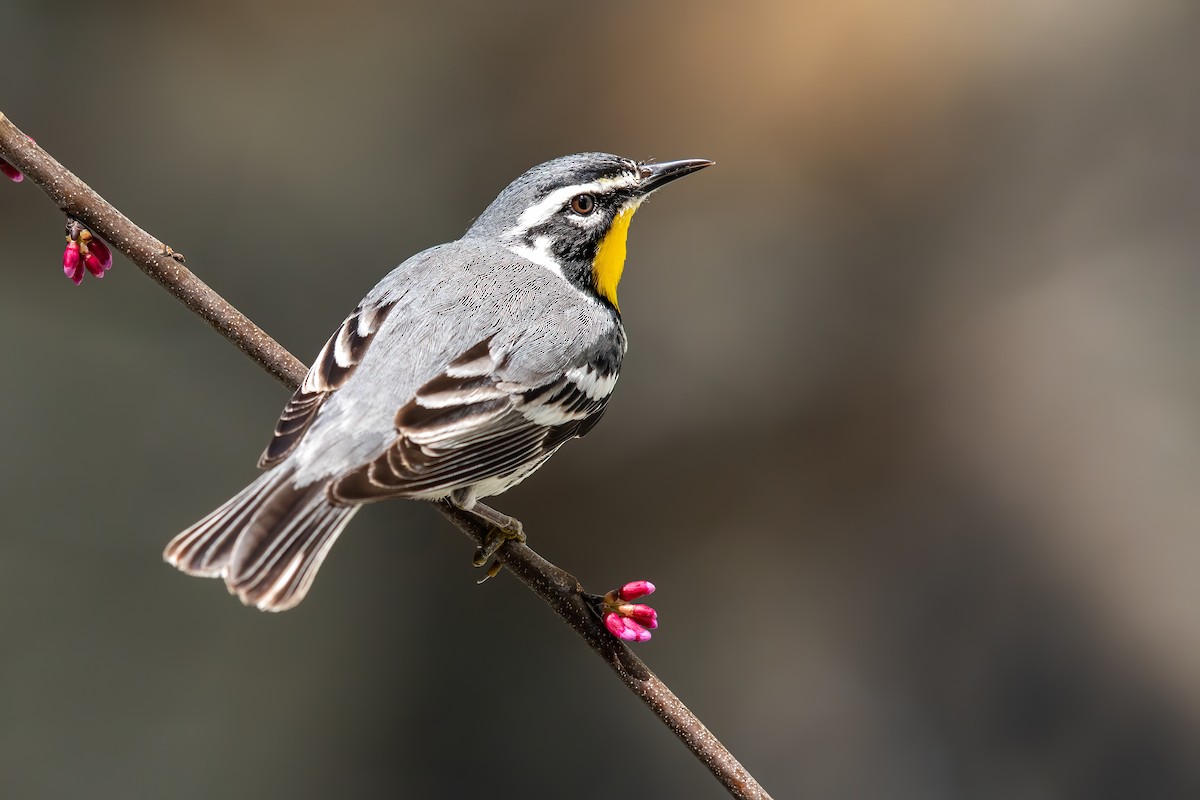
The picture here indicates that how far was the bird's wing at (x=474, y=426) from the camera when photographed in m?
3.60

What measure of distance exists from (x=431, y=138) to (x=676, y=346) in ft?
7.35

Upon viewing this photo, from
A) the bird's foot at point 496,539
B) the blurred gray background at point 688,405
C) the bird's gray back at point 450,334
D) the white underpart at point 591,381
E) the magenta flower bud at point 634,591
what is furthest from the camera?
the blurred gray background at point 688,405

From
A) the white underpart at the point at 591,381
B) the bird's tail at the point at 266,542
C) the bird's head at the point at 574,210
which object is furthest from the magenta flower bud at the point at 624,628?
the bird's head at the point at 574,210

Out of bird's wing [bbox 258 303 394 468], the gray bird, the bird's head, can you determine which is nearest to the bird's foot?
the gray bird

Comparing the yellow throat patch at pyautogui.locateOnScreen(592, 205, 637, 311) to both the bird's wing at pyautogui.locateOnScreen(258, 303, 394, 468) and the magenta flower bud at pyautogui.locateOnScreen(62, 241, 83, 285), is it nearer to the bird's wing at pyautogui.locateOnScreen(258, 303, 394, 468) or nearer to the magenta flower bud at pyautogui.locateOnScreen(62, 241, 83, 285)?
the bird's wing at pyautogui.locateOnScreen(258, 303, 394, 468)

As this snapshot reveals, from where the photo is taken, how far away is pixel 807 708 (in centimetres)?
777

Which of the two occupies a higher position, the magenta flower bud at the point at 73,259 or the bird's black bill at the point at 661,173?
the bird's black bill at the point at 661,173

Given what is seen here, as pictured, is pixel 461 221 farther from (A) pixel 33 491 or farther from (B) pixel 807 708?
(B) pixel 807 708

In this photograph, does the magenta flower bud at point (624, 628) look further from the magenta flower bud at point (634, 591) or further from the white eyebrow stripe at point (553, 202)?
the white eyebrow stripe at point (553, 202)

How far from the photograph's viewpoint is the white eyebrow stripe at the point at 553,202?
487 centimetres

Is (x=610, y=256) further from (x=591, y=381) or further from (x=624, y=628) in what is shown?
(x=624, y=628)

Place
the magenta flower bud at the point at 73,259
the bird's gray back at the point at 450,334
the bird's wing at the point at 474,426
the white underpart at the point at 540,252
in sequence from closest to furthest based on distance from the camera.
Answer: the bird's wing at the point at 474,426 → the magenta flower bud at the point at 73,259 → the bird's gray back at the point at 450,334 → the white underpart at the point at 540,252

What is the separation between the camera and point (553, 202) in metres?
4.87

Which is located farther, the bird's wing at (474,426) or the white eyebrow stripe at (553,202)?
the white eyebrow stripe at (553,202)
